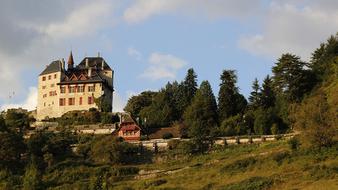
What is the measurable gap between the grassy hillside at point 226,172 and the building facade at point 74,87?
104 ft

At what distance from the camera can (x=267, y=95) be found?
98875 mm

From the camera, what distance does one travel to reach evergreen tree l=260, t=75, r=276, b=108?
97.8m

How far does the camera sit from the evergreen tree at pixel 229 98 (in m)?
97.8

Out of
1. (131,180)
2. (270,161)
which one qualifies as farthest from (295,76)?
(131,180)

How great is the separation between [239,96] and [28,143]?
29613 millimetres

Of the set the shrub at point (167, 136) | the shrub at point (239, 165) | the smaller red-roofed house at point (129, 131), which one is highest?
the smaller red-roofed house at point (129, 131)

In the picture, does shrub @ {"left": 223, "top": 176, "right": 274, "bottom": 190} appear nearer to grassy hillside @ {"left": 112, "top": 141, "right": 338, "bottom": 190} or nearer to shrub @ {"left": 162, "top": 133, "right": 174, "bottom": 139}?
grassy hillside @ {"left": 112, "top": 141, "right": 338, "bottom": 190}

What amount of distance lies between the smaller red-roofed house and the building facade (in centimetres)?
1497

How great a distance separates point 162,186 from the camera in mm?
71062

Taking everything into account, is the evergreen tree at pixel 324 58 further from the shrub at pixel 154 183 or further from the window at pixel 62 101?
the window at pixel 62 101

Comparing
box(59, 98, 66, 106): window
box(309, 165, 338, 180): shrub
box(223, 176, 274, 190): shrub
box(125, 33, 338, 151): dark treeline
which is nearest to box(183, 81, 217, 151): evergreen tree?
box(125, 33, 338, 151): dark treeline

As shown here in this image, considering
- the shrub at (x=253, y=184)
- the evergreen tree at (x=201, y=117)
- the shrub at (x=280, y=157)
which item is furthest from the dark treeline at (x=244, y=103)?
the shrub at (x=253, y=184)

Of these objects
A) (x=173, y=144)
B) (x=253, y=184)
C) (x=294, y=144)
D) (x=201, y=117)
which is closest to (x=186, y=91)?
(x=201, y=117)

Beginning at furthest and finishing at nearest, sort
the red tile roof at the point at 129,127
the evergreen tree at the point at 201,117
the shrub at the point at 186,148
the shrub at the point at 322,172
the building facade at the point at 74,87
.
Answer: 1. the building facade at the point at 74,87
2. the red tile roof at the point at 129,127
3. the evergreen tree at the point at 201,117
4. the shrub at the point at 186,148
5. the shrub at the point at 322,172
